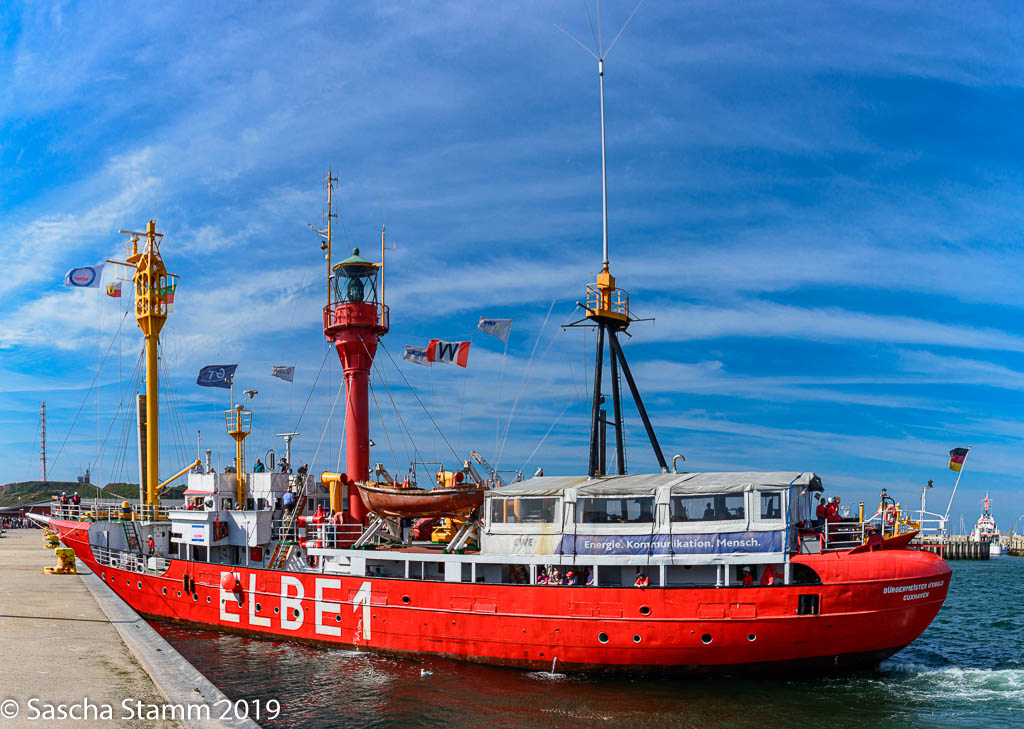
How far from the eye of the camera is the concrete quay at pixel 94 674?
1017 cm

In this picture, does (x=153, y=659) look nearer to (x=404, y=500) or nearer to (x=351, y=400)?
(x=404, y=500)

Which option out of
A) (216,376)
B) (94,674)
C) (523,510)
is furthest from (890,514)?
(216,376)

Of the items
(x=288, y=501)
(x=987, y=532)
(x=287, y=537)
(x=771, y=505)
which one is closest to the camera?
(x=771, y=505)

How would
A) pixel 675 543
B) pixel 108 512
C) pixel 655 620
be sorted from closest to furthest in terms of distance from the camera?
pixel 655 620, pixel 675 543, pixel 108 512

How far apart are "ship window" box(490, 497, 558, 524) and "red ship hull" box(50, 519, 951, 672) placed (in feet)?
6.59

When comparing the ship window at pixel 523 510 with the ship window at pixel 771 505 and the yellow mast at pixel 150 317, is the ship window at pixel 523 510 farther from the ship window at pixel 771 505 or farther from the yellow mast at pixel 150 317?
the yellow mast at pixel 150 317

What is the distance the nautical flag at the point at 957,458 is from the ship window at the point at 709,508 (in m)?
16.6

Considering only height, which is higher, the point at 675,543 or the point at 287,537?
the point at 675,543

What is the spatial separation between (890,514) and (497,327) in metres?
15.0

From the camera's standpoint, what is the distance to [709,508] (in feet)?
71.8

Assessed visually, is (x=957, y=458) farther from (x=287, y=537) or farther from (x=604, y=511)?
(x=287, y=537)

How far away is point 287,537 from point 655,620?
1620 cm

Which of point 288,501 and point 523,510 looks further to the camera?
point 288,501

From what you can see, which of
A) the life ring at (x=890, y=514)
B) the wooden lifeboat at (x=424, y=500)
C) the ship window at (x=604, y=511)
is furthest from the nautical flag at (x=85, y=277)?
the life ring at (x=890, y=514)
